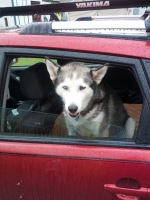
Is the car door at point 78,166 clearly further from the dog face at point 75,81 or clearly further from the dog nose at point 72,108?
the dog face at point 75,81

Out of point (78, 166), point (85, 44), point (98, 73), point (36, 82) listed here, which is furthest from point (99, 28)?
point (78, 166)

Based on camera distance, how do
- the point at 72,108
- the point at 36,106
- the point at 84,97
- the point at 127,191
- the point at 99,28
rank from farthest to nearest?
1. the point at 36,106
2. the point at 84,97
3. the point at 72,108
4. the point at 99,28
5. the point at 127,191

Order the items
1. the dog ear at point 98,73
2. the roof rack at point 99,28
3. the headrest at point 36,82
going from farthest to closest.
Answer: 1. the headrest at point 36,82
2. the dog ear at point 98,73
3. the roof rack at point 99,28

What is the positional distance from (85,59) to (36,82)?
2.55 ft

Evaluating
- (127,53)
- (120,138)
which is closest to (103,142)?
(120,138)

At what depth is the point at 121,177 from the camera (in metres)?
1.73

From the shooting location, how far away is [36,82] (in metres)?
2.53

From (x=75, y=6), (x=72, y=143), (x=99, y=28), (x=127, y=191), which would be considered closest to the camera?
(x=127, y=191)

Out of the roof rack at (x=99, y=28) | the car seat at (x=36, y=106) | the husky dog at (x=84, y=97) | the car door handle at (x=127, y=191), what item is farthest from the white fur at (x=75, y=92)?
the car door handle at (x=127, y=191)

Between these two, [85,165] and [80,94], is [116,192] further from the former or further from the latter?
[80,94]

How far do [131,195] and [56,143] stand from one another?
55 centimetres

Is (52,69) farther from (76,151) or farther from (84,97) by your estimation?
(76,151)

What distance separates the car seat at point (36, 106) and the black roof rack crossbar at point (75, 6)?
0.54 m

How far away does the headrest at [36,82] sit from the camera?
8.35 ft
